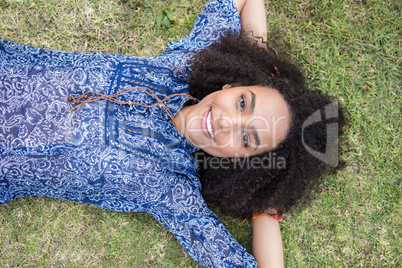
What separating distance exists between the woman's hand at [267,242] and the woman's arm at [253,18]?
1488 mm

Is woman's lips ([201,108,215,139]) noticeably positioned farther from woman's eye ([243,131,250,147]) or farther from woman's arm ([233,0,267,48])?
woman's arm ([233,0,267,48])

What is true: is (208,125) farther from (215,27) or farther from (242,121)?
(215,27)

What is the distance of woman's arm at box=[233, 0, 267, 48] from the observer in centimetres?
266

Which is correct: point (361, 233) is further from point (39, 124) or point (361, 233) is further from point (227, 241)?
point (39, 124)

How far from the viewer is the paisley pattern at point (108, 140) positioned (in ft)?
7.14

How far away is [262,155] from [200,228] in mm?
733

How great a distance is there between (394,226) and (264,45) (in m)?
2.10

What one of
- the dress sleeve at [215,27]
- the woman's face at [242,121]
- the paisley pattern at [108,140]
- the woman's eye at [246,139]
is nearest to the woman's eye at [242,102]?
the woman's face at [242,121]

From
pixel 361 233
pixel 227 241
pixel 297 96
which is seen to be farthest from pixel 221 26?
pixel 361 233

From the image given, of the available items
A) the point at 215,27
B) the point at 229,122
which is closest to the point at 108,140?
the point at 229,122

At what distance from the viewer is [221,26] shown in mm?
2570

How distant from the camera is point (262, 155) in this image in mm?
2379

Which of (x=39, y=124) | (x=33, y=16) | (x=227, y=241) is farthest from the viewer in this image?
(x=33, y=16)

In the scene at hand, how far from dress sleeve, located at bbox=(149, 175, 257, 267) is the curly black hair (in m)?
0.24
